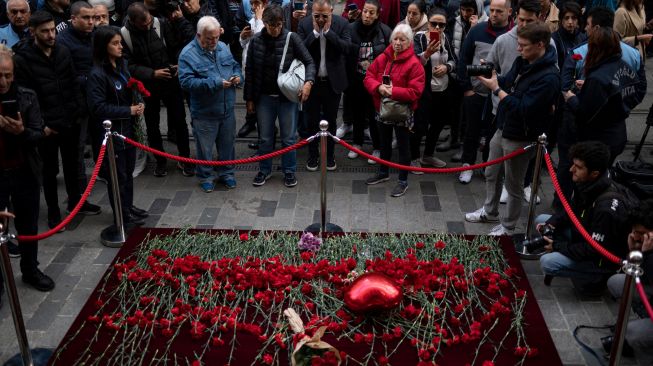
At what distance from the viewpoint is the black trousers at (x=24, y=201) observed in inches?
213

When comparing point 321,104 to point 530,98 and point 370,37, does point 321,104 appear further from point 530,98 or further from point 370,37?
point 530,98

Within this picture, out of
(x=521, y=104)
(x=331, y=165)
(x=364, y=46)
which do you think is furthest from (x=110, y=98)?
(x=521, y=104)

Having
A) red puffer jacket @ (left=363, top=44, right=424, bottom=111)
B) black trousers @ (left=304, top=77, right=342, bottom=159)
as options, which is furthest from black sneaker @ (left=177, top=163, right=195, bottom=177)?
red puffer jacket @ (left=363, top=44, right=424, bottom=111)

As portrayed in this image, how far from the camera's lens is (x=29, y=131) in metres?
5.44

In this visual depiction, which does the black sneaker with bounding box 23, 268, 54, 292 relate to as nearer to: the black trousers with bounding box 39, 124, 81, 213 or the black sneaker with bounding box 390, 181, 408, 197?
the black trousers with bounding box 39, 124, 81, 213

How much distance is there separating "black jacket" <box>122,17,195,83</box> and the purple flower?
2738mm

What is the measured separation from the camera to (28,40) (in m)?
6.25

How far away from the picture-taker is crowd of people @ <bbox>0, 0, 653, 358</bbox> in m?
5.47

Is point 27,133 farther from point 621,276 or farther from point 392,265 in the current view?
point 621,276

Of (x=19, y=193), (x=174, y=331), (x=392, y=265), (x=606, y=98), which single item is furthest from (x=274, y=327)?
(x=606, y=98)

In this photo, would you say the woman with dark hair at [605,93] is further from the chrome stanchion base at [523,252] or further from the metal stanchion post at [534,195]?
the chrome stanchion base at [523,252]

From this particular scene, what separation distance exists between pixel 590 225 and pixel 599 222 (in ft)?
0.41

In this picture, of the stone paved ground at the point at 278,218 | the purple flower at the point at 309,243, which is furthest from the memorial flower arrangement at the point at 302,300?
the stone paved ground at the point at 278,218

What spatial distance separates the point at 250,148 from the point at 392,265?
3569 millimetres
